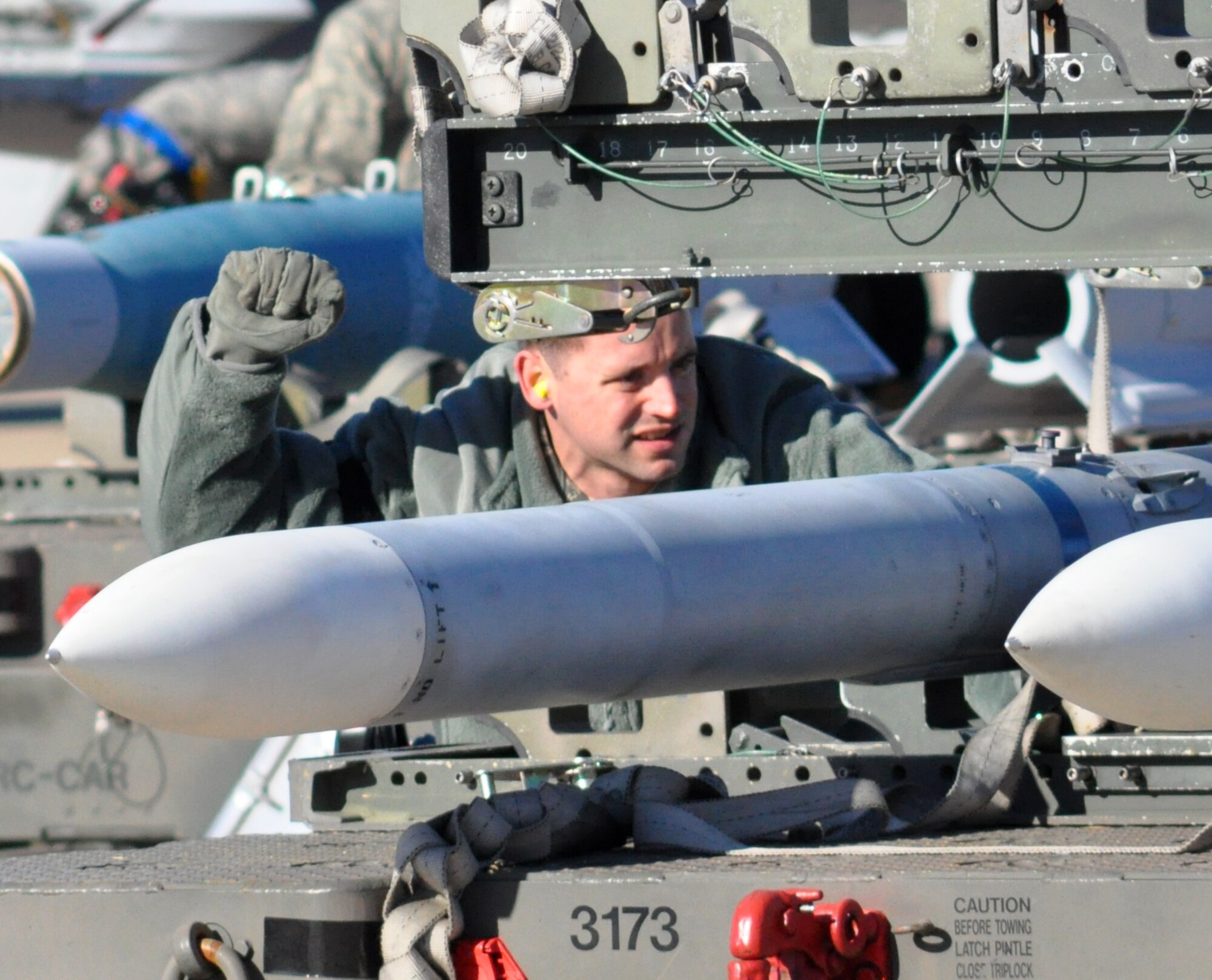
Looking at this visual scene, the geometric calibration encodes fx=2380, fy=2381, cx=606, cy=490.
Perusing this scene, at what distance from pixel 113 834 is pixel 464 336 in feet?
7.24

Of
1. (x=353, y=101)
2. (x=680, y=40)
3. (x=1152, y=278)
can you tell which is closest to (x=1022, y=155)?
(x=680, y=40)

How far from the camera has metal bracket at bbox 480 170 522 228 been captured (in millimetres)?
3920

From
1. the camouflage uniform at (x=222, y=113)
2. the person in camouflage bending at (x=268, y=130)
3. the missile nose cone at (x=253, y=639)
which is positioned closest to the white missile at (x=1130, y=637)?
the missile nose cone at (x=253, y=639)

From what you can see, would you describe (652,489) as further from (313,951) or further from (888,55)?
(313,951)

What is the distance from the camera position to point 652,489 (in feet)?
15.6

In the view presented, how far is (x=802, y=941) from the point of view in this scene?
9.38 ft

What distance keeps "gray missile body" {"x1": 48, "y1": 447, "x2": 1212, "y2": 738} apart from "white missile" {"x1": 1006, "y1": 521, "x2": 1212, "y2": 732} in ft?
2.03

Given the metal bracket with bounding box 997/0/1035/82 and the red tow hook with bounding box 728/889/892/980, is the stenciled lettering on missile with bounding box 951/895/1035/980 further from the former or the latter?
the metal bracket with bounding box 997/0/1035/82

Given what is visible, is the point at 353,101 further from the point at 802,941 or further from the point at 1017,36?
the point at 802,941

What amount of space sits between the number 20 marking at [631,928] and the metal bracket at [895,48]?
1345 mm

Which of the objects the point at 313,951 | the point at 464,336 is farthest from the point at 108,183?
the point at 313,951

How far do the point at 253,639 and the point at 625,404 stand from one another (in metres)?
1.80

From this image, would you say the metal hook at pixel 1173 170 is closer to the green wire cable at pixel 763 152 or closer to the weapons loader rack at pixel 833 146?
the weapons loader rack at pixel 833 146

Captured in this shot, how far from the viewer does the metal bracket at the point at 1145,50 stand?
3453 mm
